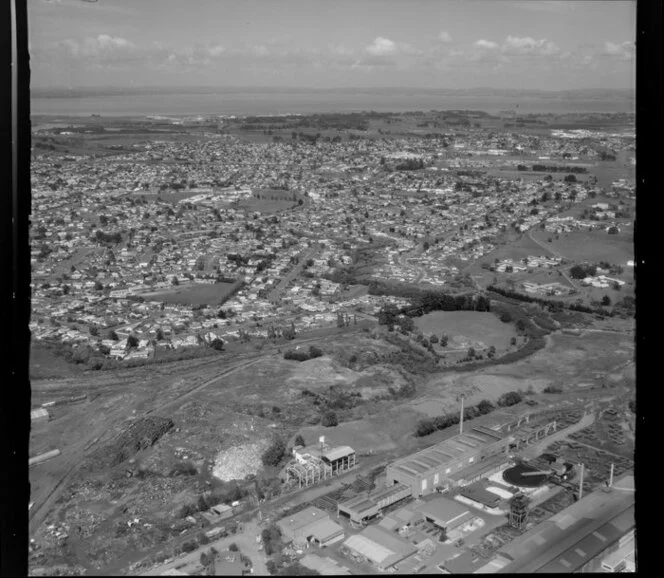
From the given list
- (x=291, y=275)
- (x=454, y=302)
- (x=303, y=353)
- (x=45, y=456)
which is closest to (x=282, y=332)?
(x=303, y=353)

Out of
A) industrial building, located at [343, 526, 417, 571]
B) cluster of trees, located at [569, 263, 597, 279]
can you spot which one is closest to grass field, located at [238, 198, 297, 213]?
cluster of trees, located at [569, 263, 597, 279]

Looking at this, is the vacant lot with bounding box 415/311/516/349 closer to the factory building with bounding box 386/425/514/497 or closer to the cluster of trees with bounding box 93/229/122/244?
the factory building with bounding box 386/425/514/497

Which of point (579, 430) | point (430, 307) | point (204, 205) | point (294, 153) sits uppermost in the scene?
point (294, 153)

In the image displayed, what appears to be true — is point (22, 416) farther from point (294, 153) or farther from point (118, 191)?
point (294, 153)

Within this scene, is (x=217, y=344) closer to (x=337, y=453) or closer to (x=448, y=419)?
(x=337, y=453)

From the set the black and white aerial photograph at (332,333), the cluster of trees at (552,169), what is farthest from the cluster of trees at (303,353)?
the cluster of trees at (552,169)
